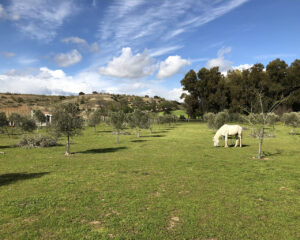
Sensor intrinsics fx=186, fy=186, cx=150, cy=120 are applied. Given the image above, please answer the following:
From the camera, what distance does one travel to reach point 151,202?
10328 millimetres

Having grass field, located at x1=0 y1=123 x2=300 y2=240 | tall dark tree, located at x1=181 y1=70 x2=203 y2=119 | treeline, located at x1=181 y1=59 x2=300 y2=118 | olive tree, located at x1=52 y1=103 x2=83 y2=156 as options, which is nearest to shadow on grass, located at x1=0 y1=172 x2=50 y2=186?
grass field, located at x1=0 y1=123 x2=300 y2=240

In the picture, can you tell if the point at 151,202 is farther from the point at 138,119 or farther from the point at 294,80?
the point at 294,80

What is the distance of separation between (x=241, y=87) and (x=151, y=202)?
80240 millimetres

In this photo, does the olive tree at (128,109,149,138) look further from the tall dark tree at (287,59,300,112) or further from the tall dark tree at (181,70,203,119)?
the tall dark tree at (287,59,300,112)

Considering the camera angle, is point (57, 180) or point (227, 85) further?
point (227, 85)

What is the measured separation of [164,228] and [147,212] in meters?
1.50

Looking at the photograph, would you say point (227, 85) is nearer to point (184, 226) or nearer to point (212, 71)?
point (212, 71)

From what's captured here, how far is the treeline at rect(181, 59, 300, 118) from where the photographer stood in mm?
75375

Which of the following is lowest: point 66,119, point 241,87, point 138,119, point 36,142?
point 36,142

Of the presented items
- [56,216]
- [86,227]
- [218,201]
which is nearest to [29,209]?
[56,216]

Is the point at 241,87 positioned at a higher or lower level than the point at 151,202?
higher

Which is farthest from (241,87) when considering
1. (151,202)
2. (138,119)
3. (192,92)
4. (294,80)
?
(151,202)

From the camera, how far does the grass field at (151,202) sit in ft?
25.6

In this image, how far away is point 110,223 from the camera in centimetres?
830
